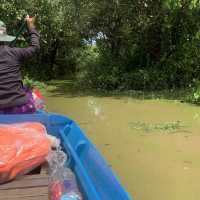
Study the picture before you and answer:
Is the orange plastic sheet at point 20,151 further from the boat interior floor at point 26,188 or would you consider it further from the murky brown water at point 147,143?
the murky brown water at point 147,143

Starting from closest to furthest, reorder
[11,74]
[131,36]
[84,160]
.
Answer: [84,160]
[11,74]
[131,36]

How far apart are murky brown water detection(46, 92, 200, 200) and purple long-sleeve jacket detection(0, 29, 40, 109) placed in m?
1.81

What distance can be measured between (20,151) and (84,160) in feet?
2.52

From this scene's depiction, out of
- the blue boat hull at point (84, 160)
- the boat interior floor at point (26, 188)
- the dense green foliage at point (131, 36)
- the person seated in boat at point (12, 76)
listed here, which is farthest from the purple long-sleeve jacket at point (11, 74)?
the dense green foliage at point (131, 36)

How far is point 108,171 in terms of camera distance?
11.3 ft

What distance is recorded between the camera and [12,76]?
5.25 meters

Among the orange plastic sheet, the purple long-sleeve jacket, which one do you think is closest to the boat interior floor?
the orange plastic sheet

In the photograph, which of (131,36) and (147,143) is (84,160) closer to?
(147,143)

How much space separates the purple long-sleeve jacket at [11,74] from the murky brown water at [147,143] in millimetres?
1811

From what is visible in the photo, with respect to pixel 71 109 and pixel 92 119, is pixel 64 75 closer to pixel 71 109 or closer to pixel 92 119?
pixel 71 109

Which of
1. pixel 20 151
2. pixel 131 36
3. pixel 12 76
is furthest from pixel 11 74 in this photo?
pixel 131 36

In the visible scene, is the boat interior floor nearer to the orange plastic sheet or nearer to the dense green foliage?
the orange plastic sheet

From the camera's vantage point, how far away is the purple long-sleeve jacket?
5.14 metres

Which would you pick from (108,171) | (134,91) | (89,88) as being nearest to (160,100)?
(134,91)
